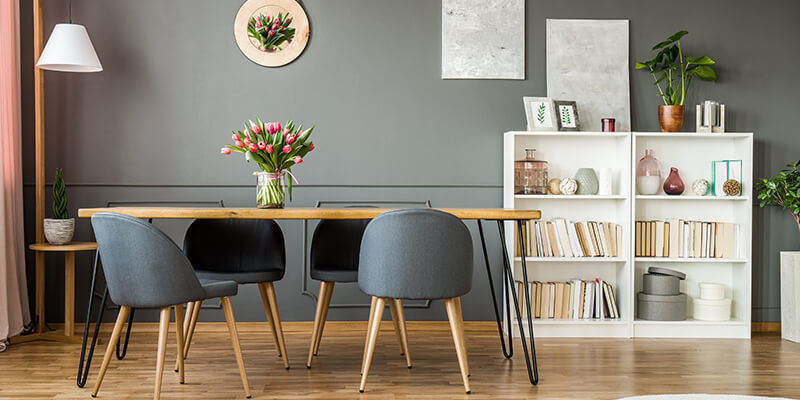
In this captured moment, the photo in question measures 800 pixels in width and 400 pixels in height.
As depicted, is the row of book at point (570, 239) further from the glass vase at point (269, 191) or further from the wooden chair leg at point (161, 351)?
the wooden chair leg at point (161, 351)

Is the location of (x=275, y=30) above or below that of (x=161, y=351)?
above

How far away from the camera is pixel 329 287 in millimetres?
3430

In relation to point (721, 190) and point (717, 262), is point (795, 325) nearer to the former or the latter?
point (717, 262)

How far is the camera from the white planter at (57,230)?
3.79 metres

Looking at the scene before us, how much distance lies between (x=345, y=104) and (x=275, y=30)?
0.65 m

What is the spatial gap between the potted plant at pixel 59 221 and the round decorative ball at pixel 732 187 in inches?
156

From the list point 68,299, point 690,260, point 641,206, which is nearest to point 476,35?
point 641,206

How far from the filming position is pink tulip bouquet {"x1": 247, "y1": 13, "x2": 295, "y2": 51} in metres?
4.24

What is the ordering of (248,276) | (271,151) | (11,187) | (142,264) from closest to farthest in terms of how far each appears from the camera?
(142,264)
(271,151)
(248,276)
(11,187)

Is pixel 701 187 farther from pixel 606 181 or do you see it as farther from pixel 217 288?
pixel 217 288

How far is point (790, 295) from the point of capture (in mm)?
4105

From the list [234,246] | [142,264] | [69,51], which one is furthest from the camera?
[69,51]

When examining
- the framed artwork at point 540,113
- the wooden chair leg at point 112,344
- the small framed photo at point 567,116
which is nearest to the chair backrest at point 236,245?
the wooden chair leg at point 112,344

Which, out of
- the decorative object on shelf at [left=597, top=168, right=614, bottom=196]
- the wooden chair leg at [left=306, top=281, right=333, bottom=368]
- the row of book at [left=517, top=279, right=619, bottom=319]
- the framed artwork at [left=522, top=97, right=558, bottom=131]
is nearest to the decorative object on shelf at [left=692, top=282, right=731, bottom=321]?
the row of book at [left=517, top=279, right=619, bottom=319]
